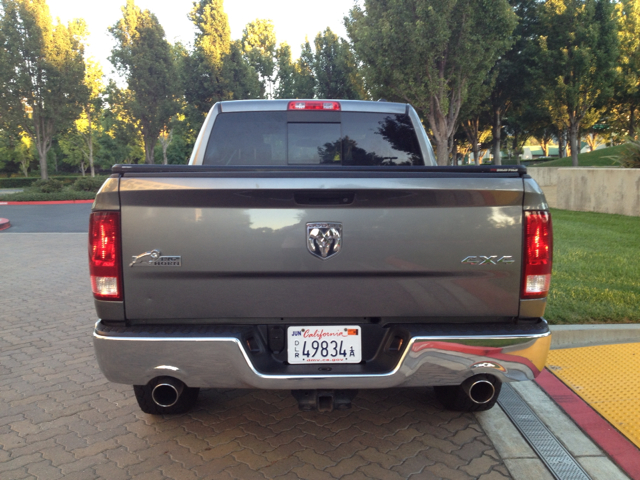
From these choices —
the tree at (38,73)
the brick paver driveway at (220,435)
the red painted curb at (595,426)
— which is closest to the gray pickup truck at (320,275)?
the brick paver driveway at (220,435)

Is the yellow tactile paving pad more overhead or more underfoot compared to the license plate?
more underfoot

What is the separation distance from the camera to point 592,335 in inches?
196

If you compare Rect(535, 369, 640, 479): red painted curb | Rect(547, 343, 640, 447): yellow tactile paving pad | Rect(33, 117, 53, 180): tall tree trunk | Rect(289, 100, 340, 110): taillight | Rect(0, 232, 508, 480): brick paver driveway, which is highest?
Rect(33, 117, 53, 180): tall tree trunk

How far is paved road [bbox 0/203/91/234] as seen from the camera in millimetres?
15258

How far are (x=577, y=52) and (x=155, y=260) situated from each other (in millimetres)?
32572

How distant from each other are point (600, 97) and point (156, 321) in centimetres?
3614

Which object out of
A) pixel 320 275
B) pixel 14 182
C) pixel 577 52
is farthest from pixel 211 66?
pixel 320 275

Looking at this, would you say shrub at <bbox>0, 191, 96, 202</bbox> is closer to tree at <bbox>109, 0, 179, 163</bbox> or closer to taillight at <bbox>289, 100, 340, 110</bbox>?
tree at <bbox>109, 0, 179, 163</bbox>

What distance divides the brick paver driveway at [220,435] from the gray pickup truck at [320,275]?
1.98 feet

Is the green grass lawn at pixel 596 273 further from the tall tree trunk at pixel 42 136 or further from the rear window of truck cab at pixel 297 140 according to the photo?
the tall tree trunk at pixel 42 136

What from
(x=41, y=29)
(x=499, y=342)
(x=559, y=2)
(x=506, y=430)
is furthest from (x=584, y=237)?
(x=41, y=29)

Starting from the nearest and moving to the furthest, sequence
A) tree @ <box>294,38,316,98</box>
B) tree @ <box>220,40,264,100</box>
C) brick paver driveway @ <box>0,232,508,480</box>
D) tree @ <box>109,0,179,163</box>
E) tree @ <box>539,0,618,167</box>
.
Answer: brick paver driveway @ <box>0,232,508,480</box> → tree @ <box>539,0,618,167</box> → tree @ <box>109,0,179,163</box> → tree @ <box>220,40,264,100</box> → tree @ <box>294,38,316,98</box>

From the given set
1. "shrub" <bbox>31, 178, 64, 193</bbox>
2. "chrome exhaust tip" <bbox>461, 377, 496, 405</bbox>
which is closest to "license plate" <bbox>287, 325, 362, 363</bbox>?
"chrome exhaust tip" <bbox>461, 377, 496, 405</bbox>

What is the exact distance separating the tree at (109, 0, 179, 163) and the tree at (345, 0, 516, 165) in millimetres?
18954
